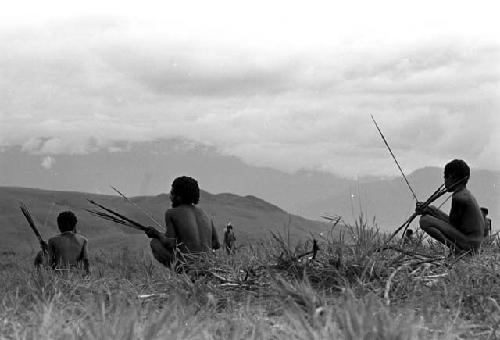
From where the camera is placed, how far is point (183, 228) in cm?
745

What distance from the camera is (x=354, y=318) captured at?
3.37m

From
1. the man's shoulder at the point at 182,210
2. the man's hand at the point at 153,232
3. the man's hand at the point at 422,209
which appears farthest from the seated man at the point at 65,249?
the man's hand at the point at 422,209

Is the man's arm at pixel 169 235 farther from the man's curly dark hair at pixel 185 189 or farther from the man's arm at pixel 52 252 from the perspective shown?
the man's arm at pixel 52 252

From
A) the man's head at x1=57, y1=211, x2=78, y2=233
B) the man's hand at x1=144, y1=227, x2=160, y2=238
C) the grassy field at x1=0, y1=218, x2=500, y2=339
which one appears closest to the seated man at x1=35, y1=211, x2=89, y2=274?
the man's head at x1=57, y1=211, x2=78, y2=233

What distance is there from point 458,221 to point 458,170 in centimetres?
59

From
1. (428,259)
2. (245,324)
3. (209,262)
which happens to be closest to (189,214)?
(209,262)

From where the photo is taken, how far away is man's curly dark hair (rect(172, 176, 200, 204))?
7699 millimetres

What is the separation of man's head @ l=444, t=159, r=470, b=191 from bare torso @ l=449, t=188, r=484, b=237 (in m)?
0.12

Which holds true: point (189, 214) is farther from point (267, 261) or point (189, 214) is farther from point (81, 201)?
point (81, 201)

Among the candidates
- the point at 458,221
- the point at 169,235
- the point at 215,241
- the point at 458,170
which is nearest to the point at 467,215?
the point at 458,221

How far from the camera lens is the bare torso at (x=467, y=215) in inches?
292

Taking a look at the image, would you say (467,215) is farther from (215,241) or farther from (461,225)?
(215,241)

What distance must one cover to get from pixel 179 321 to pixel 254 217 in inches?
3192

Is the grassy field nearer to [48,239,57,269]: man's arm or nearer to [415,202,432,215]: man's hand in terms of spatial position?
[415,202,432,215]: man's hand
